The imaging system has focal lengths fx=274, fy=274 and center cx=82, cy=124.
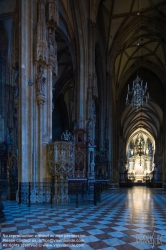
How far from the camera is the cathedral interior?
1059 cm

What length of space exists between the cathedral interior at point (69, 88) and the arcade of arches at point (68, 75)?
41mm

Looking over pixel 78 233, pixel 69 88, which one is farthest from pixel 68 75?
pixel 78 233

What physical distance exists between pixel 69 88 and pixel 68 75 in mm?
3684

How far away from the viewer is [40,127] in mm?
11172

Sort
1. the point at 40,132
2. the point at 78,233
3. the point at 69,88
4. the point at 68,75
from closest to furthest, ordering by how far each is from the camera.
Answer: the point at 78,233
the point at 40,132
the point at 68,75
the point at 69,88

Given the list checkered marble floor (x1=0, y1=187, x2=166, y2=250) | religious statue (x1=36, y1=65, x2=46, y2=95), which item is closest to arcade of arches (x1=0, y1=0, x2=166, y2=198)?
religious statue (x1=36, y1=65, x2=46, y2=95)

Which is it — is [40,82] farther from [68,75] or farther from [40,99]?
[68,75]

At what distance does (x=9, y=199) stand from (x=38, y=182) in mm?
2492

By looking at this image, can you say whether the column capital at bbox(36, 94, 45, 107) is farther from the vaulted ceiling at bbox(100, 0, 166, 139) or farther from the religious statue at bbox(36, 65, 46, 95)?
the vaulted ceiling at bbox(100, 0, 166, 139)

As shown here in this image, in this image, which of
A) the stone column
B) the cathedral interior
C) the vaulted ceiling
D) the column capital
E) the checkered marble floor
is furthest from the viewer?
the vaulted ceiling

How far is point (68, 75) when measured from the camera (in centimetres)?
3203

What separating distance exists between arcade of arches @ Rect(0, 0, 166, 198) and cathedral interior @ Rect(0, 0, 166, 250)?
0.13 feet

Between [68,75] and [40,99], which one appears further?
[68,75]

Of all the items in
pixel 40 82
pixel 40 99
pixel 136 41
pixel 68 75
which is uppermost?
pixel 136 41
